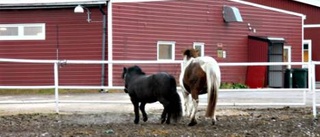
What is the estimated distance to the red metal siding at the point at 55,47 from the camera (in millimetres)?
20969

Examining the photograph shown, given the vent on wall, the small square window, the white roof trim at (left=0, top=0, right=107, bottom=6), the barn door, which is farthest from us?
the barn door

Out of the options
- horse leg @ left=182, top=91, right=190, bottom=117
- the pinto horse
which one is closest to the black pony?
the pinto horse

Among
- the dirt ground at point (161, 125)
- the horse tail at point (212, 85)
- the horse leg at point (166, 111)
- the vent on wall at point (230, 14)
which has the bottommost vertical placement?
the dirt ground at point (161, 125)

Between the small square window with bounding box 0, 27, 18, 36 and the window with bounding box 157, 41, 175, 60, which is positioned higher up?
the small square window with bounding box 0, 27, 18, 36

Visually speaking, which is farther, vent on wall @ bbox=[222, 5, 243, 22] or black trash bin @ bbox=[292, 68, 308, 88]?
black trash bin @ bbox=[292, 68, 308, 88]

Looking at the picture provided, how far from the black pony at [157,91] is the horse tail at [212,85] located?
510 millimetres

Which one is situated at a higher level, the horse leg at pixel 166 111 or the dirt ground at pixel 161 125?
the horse leg at pixel 166 111

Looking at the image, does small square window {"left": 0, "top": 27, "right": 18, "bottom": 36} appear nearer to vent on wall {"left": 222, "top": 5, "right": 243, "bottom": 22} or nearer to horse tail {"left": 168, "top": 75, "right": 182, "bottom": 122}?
vent on wall {"left": 222, "top": 5, "right": 243, "bottom": 22}

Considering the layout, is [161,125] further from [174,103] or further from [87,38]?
[87,38]

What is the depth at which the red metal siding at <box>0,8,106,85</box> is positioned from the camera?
→ 21.0 m

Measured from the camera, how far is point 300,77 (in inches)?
994

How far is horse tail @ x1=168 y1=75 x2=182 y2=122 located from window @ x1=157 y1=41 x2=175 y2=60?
41.8ft

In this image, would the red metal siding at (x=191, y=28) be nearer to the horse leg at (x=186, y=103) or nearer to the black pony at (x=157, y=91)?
the horse leg at (x=186, y=103)

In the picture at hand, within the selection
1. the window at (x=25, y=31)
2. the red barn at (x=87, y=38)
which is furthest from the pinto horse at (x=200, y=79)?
the window at (x=25, y=31)
